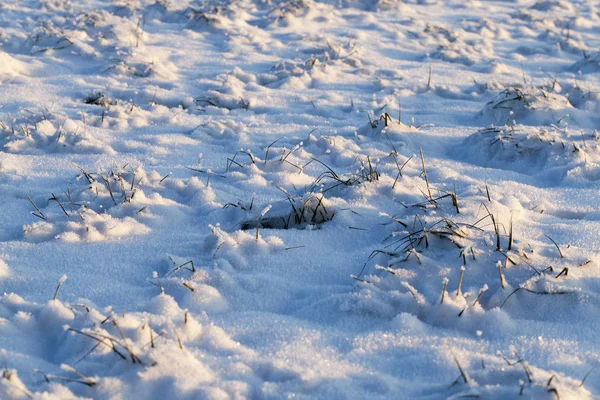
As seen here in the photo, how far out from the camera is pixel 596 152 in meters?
3.82

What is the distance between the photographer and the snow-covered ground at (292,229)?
1.90 m

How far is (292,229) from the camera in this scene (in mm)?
2895

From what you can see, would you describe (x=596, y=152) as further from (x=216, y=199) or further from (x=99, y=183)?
(x=99, y=183)

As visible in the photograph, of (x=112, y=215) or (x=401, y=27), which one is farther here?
(x=401, y=27)

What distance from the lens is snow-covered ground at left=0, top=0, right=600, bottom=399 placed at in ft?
6.23

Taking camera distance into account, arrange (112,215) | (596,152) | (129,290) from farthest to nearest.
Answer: (596,152) → (112,215) → (129,290)

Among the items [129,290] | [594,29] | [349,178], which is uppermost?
[594,29]

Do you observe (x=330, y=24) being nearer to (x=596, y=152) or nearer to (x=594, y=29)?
(x=594, y=29)

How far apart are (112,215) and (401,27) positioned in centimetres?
595

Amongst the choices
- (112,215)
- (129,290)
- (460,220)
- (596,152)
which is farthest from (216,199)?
(596,152)

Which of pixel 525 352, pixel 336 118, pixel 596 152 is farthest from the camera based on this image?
pixel 336 118

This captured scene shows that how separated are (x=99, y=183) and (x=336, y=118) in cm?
216

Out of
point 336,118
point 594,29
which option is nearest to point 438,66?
point 336,118

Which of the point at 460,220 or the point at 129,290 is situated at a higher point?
the point at 460,220
